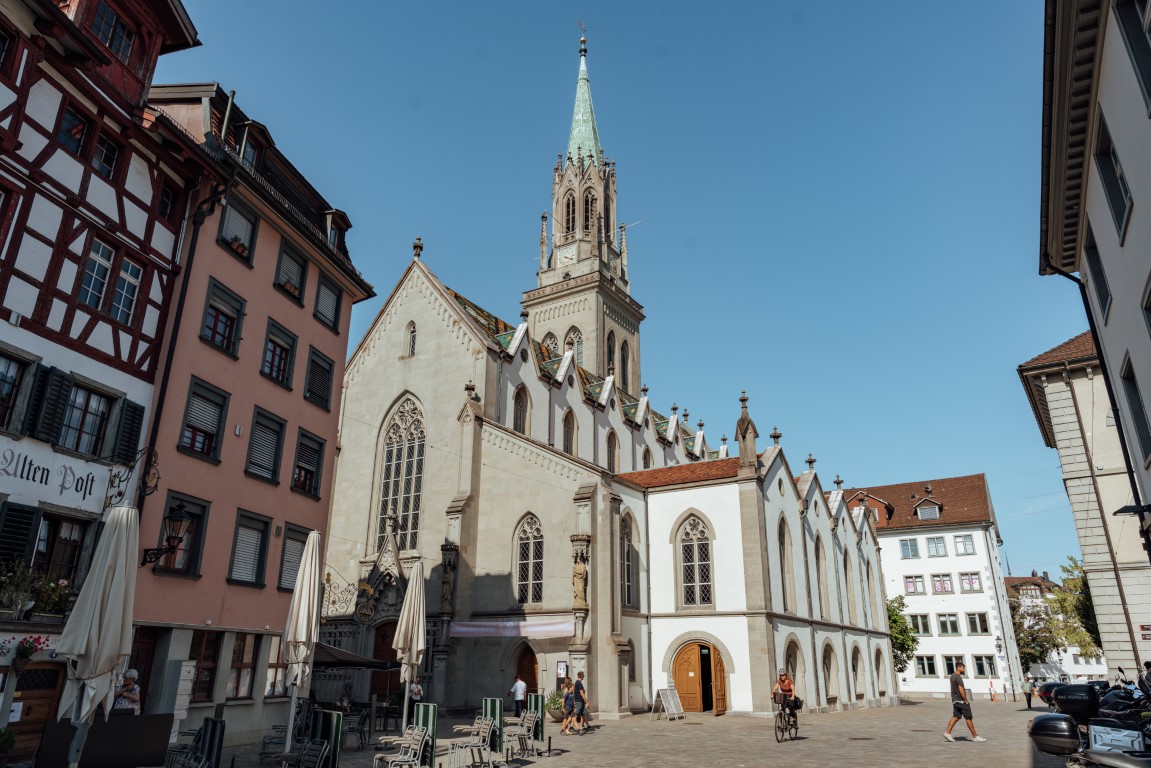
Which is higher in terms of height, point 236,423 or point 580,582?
point 236,423

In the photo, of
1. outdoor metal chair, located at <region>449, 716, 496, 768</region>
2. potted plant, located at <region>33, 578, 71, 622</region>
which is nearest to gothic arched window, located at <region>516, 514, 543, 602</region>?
outdoor metal chair, located at <region>449, 716, 496, 768</region>

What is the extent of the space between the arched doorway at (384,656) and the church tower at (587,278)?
84.0 ft

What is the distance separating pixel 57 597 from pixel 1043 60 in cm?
1878

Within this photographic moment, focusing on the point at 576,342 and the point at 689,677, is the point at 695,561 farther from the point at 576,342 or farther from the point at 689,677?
the point at 576,342

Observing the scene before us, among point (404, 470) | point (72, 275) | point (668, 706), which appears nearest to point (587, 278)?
point (404, 470)

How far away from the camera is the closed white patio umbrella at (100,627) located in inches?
384

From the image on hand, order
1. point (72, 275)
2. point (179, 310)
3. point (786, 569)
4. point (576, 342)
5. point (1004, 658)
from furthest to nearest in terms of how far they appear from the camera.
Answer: point (576, 342) < point (1004, 658) < point (786, 569) < point (179, 310) < point (72, 275)

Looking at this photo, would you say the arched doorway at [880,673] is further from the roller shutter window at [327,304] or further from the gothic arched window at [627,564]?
the roller shutter window at [327,304]

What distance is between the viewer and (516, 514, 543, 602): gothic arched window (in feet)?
97.7

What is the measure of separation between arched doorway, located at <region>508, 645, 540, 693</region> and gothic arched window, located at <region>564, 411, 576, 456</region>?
13.3 metres

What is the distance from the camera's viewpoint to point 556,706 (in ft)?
85.0

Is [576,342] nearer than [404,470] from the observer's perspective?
No

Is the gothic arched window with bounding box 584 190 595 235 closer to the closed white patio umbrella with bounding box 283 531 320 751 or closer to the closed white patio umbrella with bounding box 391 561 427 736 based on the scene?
the closed white patio umbrella with bounding box 391 561 427 736

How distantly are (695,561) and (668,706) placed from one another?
5.74 metres
